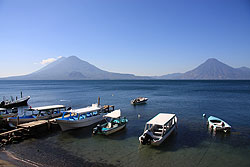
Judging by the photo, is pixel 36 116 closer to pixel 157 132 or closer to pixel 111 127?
pixel 111 127

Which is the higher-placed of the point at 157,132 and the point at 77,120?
the point at 77,120

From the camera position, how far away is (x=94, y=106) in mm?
29609

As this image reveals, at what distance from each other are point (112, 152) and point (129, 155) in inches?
73.2

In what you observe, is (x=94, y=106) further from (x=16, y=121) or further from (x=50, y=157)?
(x=50, y=157)

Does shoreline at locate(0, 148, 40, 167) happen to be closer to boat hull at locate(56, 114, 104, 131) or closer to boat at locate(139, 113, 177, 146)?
boat hull at locate(56, 114, 104, 131)

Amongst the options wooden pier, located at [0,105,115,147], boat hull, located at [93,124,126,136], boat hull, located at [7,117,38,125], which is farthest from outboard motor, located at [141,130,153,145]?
boat hull, located at [7,117,38,125]

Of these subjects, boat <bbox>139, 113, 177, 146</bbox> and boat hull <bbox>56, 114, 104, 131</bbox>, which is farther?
boat hull <bbox>56, 114, 104, 131</bbox>

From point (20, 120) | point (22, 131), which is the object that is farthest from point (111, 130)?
point (20, 120)

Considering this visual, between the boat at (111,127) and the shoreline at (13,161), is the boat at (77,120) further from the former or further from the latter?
the shoreline at (13,161)

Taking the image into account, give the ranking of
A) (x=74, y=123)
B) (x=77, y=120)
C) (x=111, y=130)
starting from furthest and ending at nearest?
(x=77, y=120)
(x=74, y=123)
(x=111, y=130)

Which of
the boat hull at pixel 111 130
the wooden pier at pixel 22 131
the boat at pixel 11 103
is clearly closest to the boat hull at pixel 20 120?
the wooden pier at pixel 22 131

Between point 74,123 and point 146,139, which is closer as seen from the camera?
point 146,139

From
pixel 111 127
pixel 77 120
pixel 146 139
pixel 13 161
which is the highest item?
pixel 77 120

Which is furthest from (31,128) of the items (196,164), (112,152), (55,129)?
(196,164)
